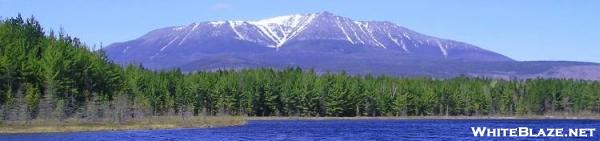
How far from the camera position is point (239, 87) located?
166250 millimetres

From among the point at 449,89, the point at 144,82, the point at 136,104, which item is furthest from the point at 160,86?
the point at 449,89

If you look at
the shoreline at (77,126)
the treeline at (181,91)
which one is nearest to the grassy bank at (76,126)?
the shoreline at (77,126)

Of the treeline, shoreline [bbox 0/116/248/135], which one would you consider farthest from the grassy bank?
the treeline

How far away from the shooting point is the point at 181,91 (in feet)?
529

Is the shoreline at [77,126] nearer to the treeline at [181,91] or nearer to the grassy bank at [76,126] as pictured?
the grassy bank at [76,126]

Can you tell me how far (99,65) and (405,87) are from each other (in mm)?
77303

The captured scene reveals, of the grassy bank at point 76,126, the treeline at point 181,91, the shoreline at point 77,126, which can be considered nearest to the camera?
the shoreline at point 77,126

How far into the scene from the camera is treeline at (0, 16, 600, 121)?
104m

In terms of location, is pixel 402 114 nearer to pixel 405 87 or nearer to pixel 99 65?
pixel 405 87

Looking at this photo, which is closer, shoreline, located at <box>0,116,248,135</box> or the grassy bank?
shoreline, located at <box>0,116,248,135</box>

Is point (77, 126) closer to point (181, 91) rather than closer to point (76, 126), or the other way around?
point (76, 126)

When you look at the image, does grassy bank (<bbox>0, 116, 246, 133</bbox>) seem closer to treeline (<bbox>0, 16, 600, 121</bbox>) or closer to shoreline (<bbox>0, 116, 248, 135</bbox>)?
shoreline (<bbox>0, 116, 248, 135</bbox>)

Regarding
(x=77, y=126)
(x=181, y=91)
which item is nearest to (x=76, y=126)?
(x=77, y=126)

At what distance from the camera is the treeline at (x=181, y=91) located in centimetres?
10388
